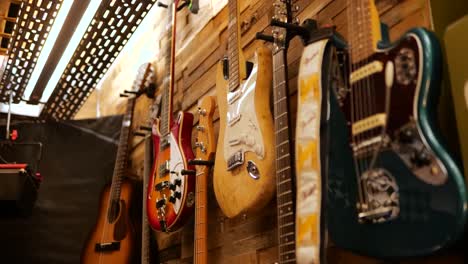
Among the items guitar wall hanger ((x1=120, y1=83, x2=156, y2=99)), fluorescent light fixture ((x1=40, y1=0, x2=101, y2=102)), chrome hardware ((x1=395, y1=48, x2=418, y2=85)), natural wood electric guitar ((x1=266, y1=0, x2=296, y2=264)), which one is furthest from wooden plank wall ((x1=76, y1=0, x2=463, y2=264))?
fluorescent light fixture ((x1=40, y1=0, x2=101, y2=102))

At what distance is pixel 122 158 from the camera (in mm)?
2961

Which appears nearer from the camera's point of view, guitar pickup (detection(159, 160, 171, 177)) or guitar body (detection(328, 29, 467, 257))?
guitar body (detection(328, 29, 467, 257))

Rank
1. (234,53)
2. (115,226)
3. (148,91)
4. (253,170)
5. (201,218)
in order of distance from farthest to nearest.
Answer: (148,91), (115,226), (201,218), (234,53), (253,170)

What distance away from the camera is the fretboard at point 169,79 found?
8.09ft

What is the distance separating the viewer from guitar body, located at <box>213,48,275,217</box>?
1.59 meters

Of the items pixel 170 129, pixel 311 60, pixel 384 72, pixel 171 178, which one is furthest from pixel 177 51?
pixel 384 72

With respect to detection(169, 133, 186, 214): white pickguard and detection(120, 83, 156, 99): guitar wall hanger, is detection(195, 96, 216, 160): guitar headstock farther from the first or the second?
detection(120, 83, 156, 99): guitar wall hanger

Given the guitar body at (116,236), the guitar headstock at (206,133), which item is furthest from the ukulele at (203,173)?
the guitar body at (116,236)

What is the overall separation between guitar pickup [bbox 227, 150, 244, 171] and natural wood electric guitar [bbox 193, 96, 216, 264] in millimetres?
257

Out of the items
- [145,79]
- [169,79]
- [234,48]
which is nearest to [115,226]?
[169,79]

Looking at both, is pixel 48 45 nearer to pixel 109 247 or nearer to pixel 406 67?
pixel 109 247

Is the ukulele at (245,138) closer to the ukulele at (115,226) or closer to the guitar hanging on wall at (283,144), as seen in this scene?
the guitar hanging on wall at (283,144)

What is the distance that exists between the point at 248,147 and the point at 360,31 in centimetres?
56

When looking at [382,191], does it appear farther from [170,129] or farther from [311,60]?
[170,129]
